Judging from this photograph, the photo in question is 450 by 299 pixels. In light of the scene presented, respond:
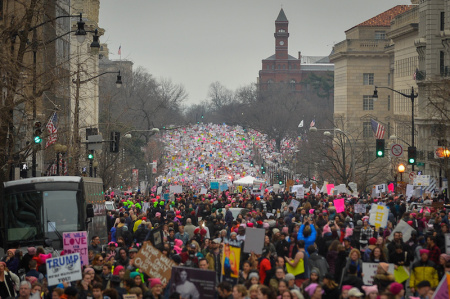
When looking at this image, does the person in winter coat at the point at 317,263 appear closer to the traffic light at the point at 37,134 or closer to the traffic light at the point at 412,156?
the traffic light at the point at 37,134

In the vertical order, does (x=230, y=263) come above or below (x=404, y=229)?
below

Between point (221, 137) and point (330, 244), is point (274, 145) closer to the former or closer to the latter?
point (221, 137)

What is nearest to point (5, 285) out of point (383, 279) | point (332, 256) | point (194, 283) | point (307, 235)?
point (194, 283)

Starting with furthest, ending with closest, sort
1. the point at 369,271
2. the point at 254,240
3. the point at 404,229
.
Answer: the point at 404,229, the point at 254,240, the point at 369,271

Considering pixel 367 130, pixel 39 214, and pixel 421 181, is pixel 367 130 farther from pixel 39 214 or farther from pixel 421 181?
pixel 39 214

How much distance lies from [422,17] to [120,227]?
1950 inches

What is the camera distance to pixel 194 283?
1469 cm

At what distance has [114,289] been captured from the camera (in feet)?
48.9

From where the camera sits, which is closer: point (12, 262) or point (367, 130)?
point (12, 262)

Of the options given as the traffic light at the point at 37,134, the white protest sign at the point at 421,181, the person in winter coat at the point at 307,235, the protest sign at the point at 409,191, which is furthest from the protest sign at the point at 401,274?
the white protest sign at the point at 421,181

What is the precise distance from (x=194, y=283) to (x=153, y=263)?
2911 millimetres

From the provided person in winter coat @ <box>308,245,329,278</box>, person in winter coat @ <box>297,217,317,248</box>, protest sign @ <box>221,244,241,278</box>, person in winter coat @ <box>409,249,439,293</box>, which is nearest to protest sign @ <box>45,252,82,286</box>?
protest sign @ <box>221,244,241,278</box>

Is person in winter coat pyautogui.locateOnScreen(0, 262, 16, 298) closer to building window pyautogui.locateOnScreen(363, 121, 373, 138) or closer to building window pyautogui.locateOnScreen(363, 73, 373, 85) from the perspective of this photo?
building window pyautogui.locateOnScreen(363, 121, 373, 138)

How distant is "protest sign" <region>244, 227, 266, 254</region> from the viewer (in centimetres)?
2005
